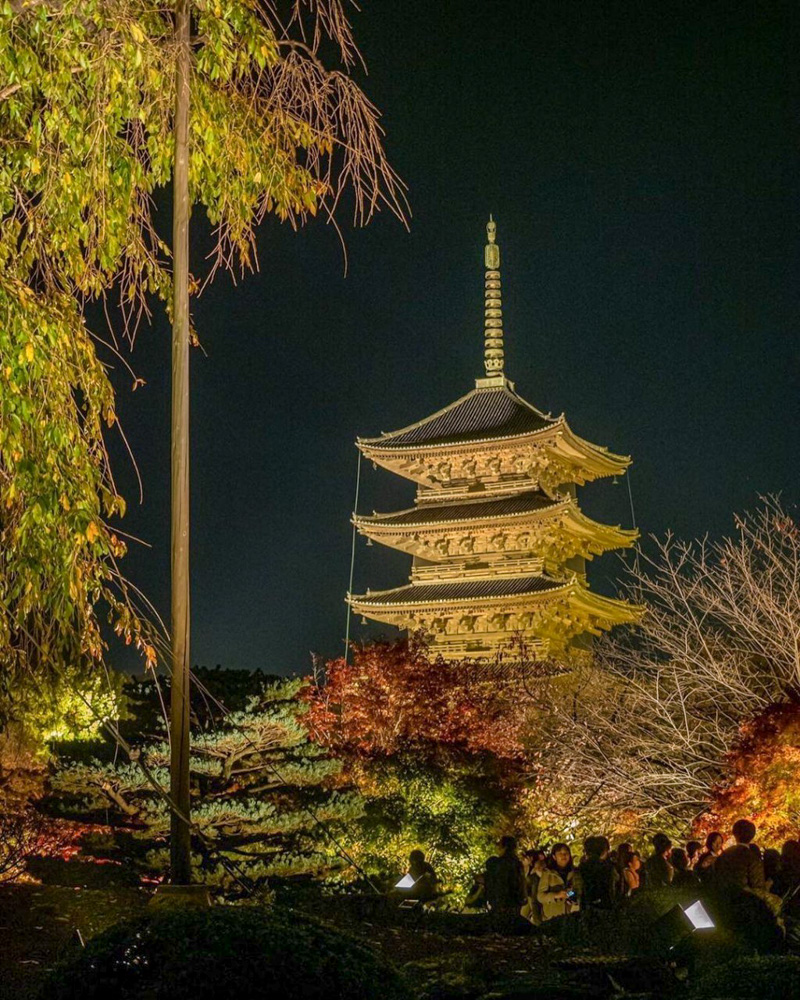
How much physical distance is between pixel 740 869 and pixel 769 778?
7070 millimetres

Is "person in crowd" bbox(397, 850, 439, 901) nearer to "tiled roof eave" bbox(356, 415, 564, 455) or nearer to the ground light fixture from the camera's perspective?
the ground light fixture

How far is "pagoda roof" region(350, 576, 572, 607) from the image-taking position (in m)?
31.3

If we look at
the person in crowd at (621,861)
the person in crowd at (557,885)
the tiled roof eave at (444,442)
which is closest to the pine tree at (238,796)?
the person in crowd at (557,885)

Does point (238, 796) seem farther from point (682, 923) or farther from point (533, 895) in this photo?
point (682, 923)

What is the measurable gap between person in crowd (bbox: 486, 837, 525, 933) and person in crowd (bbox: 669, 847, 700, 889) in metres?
1.17

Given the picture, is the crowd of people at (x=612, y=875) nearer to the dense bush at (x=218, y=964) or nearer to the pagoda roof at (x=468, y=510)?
the dense bush at (x=218, y=964)

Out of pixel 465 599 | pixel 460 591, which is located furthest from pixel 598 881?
pixel 460 591

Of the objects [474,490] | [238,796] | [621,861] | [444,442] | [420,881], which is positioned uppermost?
[444,442]

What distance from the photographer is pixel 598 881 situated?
8664mm

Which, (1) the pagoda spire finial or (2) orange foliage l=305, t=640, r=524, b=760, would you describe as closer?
(2) orange foliage l=305, t=640, r=524, b=760

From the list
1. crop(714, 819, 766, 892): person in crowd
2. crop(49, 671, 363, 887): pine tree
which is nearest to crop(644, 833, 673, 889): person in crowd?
crop(714, 819, 766, 892): person in crowd

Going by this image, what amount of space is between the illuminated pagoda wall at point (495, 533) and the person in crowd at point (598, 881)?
2130cm

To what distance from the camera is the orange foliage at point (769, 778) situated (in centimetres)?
1335

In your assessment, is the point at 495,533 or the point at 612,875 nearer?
the point at 612,875
